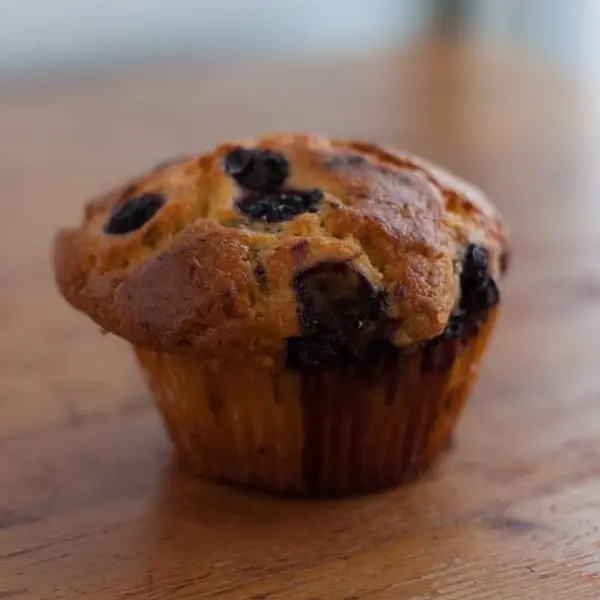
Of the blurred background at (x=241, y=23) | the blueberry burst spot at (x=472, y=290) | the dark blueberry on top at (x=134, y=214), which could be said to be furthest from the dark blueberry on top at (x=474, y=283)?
the blurred background at (x=241, y=23)

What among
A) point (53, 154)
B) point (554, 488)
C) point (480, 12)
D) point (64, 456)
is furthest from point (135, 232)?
point (480, 12)

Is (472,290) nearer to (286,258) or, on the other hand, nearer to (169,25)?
(286,258)

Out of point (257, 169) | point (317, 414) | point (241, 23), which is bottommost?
point (241, 23)

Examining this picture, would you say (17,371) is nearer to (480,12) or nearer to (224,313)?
(224,313)

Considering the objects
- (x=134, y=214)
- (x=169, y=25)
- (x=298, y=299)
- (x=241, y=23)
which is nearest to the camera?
(x=298, y=299)

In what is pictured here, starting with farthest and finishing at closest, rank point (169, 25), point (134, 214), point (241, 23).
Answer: point (241, 23) → point (169, 25) → point (134, 214)

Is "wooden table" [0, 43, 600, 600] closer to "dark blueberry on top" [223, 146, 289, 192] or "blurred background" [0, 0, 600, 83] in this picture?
"dark blueberry on top" [223, 146, 289, 192]

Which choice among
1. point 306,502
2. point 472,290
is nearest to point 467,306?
point 472,290
